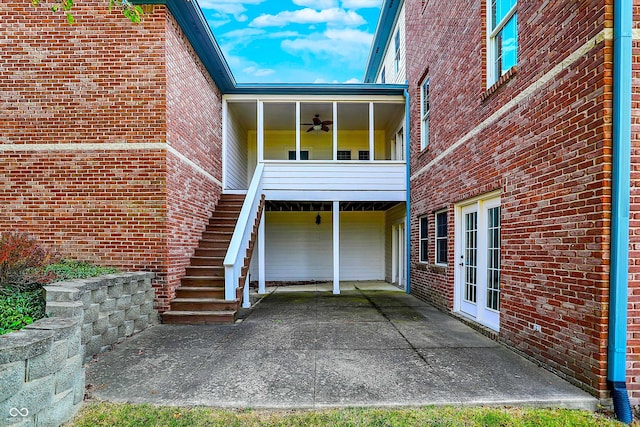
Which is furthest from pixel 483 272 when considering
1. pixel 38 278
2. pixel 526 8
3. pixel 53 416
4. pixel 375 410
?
pixel 38 278

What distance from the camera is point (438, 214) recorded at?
678 cm

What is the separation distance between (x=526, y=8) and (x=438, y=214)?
12.4ft

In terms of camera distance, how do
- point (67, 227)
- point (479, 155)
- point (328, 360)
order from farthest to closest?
point (67, 227), point (479, 155), point (328, 360)

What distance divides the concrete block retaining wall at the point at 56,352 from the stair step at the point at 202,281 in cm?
154

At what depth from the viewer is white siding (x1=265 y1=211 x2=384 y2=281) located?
10.9 meters

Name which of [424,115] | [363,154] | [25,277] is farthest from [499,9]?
[25,277]

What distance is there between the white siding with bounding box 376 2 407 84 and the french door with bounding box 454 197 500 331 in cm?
522

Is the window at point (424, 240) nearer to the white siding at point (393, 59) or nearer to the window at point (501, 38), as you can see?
the window at point (501, 38)

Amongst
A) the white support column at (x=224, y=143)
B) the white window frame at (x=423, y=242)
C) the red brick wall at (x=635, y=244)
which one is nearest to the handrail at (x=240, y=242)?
the white support column at (x=224, y=143)

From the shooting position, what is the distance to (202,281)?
5.75 meters

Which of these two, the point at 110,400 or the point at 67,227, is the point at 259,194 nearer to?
the point at 67,227

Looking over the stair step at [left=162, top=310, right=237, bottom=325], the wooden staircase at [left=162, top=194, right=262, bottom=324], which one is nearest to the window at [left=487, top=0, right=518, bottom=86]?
the wooden staircase at [left=162, top=194, right=262, bottom=324]

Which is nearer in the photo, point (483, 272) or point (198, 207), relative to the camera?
point (483, 272)

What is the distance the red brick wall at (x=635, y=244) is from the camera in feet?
8.97
